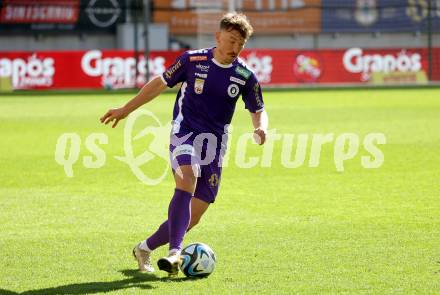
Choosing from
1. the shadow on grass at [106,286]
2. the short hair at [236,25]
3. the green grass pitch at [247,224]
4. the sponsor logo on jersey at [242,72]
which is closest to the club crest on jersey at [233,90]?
the sponsor logo on jersey at [242,72]

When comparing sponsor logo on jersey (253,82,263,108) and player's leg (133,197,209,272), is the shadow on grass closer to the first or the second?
player's leg (133,197,209,272)

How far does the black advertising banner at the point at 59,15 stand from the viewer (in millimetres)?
50594

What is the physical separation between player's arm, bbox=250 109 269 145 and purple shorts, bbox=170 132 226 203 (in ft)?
1.02

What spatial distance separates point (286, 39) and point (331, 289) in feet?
164

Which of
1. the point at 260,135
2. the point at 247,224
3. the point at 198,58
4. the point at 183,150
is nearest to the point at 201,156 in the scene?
the point at 183,150

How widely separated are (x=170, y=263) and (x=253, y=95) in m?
1.65

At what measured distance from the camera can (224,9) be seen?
50.7m

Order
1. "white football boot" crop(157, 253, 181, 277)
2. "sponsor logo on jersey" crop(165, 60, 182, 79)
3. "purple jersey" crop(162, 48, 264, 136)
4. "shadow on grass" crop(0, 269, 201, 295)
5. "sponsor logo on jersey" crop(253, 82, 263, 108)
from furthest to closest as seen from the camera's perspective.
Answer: "sponsor logo on jersey" crop(253, 82, 263, 108) < "sponsor logo on jersey" crop(165, 60, 182, 79) < "purple jersey" crop(162, 48, 264, 136) < "white football boot" crop(157, 253, 181, 277) < "shadow on grass" crop(0, 269, 201, 295)

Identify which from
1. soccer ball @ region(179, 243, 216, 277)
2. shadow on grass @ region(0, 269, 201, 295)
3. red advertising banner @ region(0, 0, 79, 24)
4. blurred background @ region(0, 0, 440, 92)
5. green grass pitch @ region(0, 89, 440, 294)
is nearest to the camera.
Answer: shadow on grass @ region(0, 269, 201, 295)

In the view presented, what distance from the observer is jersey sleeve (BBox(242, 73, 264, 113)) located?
7824mm

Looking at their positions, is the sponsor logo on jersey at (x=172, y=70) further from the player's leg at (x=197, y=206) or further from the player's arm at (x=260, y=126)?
the player's leg at (x=197, y=206)

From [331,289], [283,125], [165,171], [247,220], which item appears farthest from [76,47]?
[331,289]

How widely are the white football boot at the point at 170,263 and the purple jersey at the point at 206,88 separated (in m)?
1.08

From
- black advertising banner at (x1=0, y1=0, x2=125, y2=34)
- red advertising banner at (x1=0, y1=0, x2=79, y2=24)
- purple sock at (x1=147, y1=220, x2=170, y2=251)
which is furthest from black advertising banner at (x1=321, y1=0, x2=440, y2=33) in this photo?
purple sock at (x1=147, y1=220, x2=170, y2=251)
